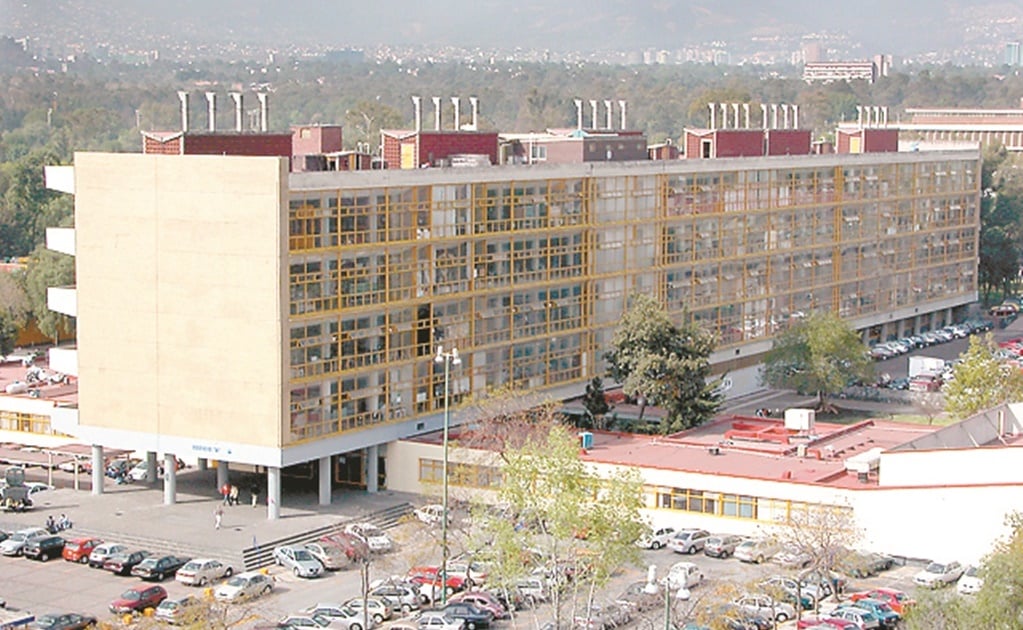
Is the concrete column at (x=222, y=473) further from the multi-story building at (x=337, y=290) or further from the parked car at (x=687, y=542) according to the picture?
the parked car at (x=687, y=542)

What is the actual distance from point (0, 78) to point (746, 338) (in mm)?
153571

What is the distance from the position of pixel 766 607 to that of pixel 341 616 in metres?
8.35

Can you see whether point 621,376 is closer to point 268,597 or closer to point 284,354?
point 284,354

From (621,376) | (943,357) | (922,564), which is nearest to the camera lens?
(922,564)

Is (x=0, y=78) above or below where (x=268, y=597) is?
above

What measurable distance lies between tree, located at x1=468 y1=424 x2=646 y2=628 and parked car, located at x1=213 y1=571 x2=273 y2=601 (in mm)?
5102

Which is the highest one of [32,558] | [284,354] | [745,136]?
[745,136]

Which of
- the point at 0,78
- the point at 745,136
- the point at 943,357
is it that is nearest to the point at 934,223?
the point at 943,357

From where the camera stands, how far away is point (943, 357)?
68.1 metres

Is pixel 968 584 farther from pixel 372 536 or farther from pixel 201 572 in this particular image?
pixel 201 572

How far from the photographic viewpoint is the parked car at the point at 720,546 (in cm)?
3859

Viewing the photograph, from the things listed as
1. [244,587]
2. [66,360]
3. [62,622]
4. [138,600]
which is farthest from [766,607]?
[66,360]

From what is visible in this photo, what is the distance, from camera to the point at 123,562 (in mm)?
37281

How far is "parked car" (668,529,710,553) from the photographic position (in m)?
39.0
